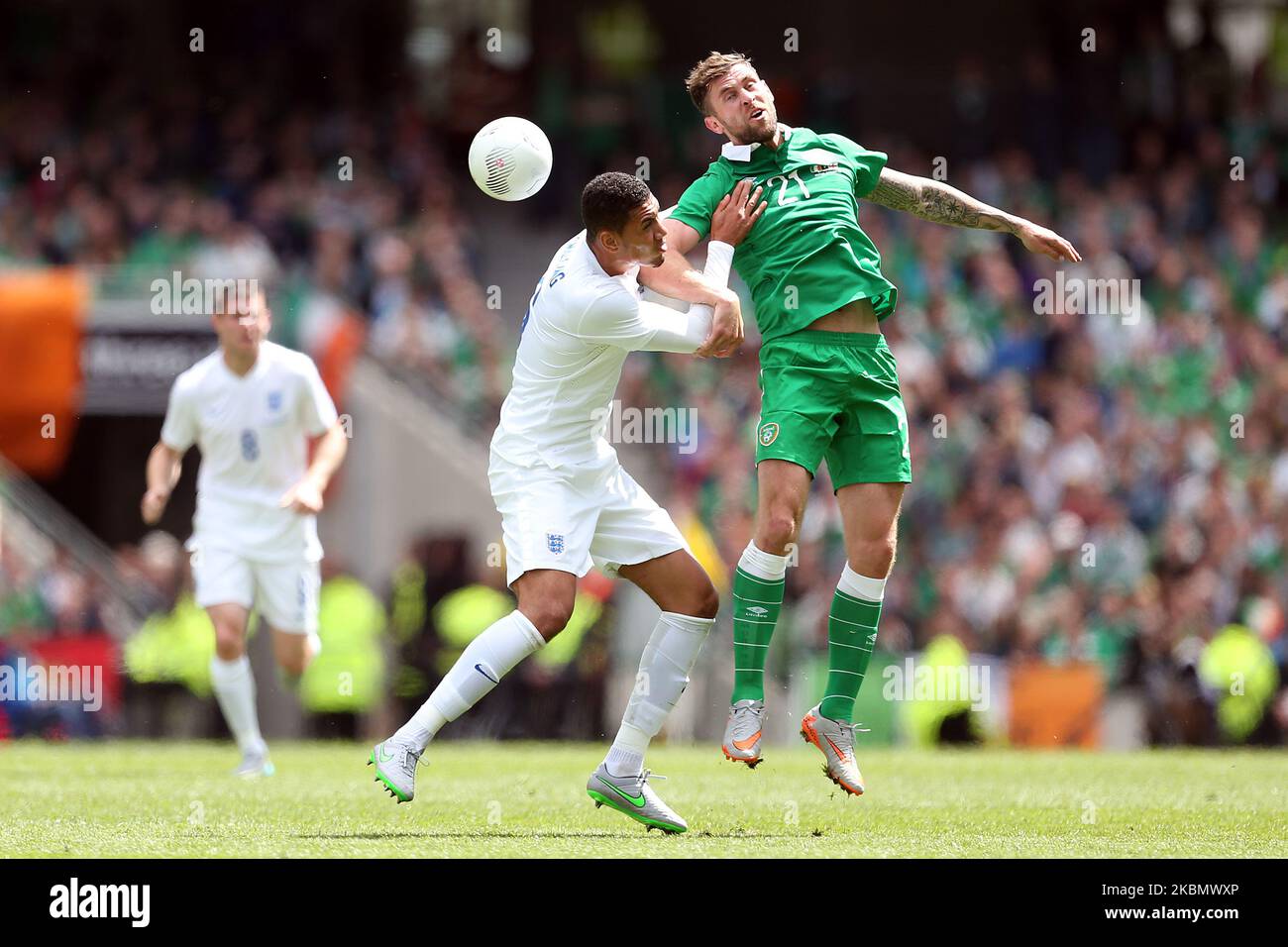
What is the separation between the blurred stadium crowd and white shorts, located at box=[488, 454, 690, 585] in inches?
314

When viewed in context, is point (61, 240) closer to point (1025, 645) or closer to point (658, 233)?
point (1025, 645)

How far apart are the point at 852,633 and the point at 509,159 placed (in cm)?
252

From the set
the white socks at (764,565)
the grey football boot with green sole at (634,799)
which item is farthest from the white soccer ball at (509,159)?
the grey football boot with green sole at (634,799)

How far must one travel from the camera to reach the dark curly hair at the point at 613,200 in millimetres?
7840

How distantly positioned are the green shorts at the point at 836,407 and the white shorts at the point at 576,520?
2.16 feet

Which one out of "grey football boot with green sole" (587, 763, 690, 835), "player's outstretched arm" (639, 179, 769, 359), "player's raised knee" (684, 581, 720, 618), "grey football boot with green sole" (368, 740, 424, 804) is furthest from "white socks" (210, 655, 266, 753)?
"player's outstretched arm" (639, 179, 769, 359)

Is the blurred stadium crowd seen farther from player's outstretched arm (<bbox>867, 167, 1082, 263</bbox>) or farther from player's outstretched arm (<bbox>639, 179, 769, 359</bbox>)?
player's outstretched arm (<bbox>639, 179, 769, 359</bbox>)

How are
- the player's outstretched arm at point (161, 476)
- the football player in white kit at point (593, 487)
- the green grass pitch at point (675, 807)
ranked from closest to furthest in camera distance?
1. the green grass pitch at point (675, 807)
2. the football player in white kit at point (593, 487)
3. the player's outstretched arm at point (161, 476)

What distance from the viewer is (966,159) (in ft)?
67.4

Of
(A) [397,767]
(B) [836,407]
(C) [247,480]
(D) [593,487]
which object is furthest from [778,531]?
(C) [247,480]

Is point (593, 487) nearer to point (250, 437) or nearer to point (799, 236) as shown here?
point (799, 236)

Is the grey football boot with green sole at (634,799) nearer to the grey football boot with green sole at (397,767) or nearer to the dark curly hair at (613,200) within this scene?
the grey football boot with green sole at (397,767)

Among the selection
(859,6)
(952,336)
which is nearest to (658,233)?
(952,336)

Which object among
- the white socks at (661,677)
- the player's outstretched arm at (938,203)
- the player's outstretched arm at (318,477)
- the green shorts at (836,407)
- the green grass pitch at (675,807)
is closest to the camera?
the green grass pitch at (675,807)
